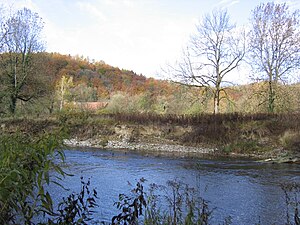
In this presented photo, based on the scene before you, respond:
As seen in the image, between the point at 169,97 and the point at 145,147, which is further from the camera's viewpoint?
the point at 169,97

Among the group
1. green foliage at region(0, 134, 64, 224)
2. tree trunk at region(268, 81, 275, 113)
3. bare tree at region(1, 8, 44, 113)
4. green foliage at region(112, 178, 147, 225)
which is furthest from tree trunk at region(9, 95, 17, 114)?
green foliage at region(0, 134, 64, 224)

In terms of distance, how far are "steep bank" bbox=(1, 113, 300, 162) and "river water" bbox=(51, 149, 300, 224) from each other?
4.32m

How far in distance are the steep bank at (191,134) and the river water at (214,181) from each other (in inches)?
170

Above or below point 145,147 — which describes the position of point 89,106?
above

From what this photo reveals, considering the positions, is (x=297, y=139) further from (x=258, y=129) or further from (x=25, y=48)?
(x=25, y=48)

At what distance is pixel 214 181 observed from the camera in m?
10.0

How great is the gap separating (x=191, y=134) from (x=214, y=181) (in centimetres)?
1202

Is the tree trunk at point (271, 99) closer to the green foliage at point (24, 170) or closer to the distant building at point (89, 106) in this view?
the distant building at point (89, 106)

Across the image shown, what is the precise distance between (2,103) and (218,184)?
22429mm

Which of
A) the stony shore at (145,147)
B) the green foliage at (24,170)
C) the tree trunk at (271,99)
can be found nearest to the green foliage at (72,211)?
the green foliage at (24,170)

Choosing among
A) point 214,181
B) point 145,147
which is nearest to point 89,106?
point 145,147

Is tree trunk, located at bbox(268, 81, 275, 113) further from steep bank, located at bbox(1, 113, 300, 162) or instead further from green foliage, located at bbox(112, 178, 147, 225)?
green foliage, located at bbox(112, 178, 147, 225)

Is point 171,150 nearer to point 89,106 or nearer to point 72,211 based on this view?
point 72,211

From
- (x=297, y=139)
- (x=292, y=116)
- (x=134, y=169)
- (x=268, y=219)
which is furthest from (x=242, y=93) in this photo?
(x=268, y=219)
